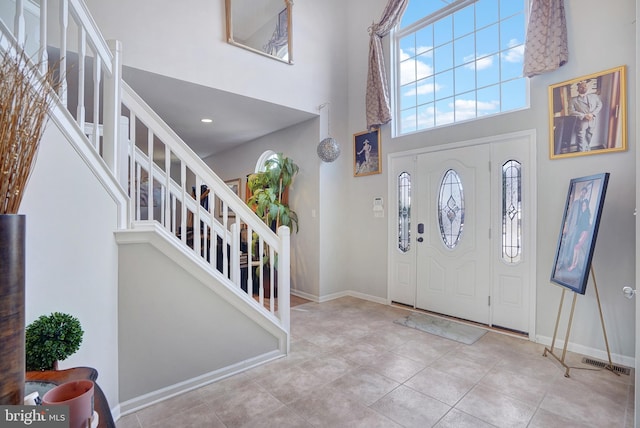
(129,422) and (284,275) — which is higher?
(284,275)

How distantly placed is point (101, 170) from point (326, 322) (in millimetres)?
2742

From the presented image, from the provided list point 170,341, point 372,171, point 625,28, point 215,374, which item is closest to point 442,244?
point 372,171

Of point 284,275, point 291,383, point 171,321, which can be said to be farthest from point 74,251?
point 291,383

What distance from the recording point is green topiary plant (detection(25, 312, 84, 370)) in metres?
1.15

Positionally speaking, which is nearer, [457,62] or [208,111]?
[457,62]

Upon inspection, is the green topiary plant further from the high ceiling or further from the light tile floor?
the high ceiling

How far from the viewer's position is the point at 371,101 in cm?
→ 434

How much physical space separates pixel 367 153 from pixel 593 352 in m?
3.26

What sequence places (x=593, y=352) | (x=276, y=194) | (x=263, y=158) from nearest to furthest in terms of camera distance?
(x=593, y=352) → (x=276, y=194) → (x=263, y=158)

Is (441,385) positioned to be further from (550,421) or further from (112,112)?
(112,112)

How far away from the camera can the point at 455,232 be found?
3.66m

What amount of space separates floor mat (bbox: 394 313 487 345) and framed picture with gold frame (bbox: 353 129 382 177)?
201cm

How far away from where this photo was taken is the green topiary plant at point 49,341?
45.4 inches

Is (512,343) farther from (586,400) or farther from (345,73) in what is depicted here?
(345,73)
